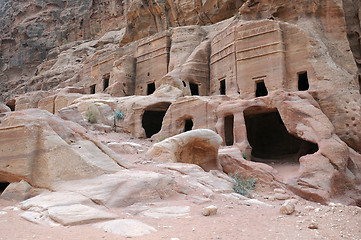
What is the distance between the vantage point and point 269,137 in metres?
19.1

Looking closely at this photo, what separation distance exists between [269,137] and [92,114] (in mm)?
11167

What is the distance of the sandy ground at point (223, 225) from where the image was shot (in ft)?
14.3

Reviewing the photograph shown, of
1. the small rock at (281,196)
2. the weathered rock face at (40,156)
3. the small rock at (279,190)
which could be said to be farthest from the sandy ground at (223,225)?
the small rock at (279,190)

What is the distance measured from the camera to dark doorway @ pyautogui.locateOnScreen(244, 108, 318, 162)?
17.7 metres

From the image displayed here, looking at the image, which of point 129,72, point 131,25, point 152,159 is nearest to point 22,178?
point 152,159

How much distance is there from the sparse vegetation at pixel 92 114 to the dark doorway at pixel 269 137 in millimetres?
8892

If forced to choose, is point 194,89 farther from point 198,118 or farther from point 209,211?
point 209,211

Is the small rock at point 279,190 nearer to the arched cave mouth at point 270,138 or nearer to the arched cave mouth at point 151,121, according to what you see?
the arched cave mouth at point 270,138

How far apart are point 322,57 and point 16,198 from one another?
53.2ft

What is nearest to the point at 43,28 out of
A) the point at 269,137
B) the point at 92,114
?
the point at 92,114

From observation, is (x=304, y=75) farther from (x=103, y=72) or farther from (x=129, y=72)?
(x=103, y=72)

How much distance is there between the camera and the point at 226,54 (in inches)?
816

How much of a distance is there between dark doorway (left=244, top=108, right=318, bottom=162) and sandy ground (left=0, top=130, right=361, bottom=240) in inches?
445

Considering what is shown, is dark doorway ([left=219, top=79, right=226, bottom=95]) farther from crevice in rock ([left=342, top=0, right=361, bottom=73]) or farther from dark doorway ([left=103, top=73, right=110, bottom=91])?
dark doorway ([left=103, top=73, right=110, bottom=91])
